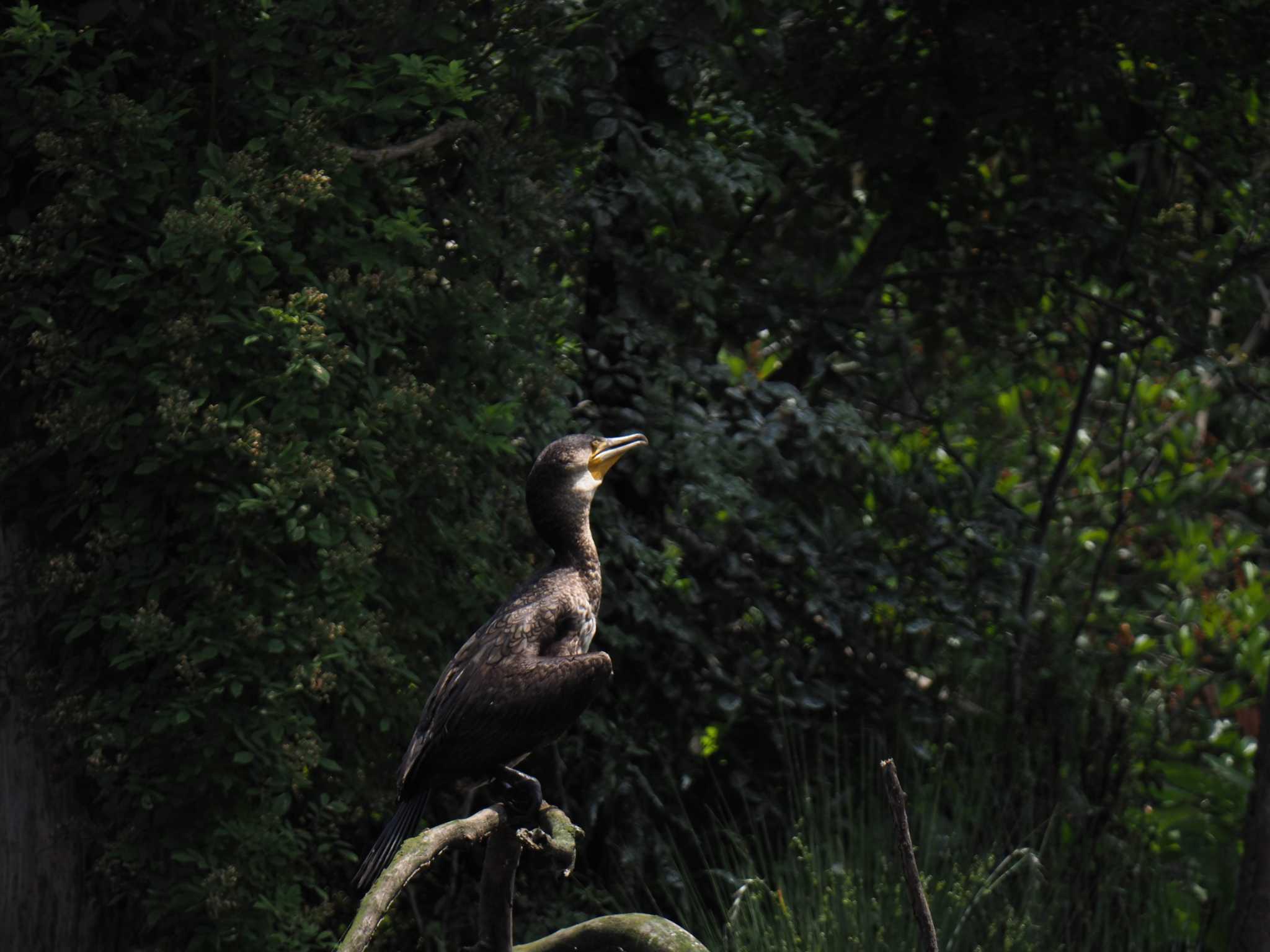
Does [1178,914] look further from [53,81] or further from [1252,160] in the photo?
[53,81]

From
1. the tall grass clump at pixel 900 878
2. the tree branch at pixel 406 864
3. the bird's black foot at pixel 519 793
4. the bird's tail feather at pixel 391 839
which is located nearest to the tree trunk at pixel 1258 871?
the tall grass clump at pixel 900 878

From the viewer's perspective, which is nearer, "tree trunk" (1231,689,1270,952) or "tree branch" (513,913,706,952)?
"tree branch" (513,913,706,952)

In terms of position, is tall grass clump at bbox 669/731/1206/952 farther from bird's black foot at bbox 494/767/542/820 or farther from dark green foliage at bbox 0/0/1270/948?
bird's black foot at bbox 494/767/542/820

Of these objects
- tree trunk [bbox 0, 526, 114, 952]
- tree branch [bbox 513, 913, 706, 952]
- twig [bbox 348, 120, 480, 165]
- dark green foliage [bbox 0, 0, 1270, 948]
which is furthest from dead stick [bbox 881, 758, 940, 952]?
tree trunk [bbox 0, 526, 114, 952]

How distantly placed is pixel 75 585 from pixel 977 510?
9.70 feet

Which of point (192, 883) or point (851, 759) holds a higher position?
point (192, 883)

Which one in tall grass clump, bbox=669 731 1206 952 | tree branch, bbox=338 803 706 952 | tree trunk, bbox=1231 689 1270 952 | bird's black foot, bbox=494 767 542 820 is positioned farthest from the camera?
tree trunk, bbox=1231 689 1270 952

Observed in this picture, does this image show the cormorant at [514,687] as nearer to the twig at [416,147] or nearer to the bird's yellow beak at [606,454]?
the bird's yellow beak at [606,454]

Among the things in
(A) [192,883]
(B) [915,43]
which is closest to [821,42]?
(B) [915,43]

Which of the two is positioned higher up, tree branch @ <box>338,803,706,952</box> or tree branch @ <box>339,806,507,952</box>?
tree branch @ <box>339,806,507,952</box>

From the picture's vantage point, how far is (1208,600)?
6773 millimetres

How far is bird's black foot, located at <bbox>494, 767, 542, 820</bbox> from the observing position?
2.49m

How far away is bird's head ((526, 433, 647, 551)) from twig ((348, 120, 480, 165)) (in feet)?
3.83

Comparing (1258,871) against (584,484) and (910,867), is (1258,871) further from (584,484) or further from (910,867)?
(910,867)
